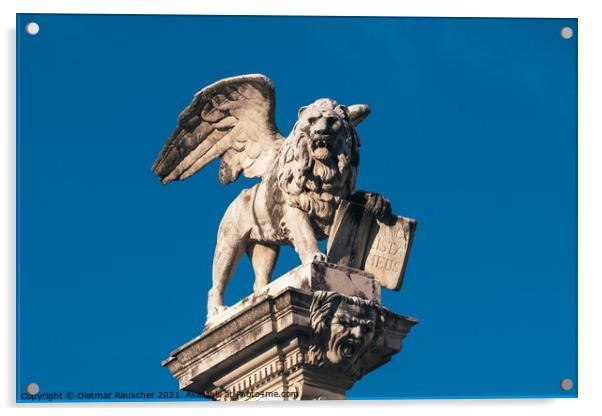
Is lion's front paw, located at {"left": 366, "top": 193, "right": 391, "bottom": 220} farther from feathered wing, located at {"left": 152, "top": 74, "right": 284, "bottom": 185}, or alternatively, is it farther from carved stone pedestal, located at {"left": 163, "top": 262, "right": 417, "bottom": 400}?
feathered wing, located at {"left": 152, "top": 74, "right": 284, "bottom": 185}

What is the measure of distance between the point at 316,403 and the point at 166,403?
1.51m

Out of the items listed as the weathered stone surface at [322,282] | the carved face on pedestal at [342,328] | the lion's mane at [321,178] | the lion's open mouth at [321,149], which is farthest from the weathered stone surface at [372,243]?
the carved face on pedestal at [342,328]

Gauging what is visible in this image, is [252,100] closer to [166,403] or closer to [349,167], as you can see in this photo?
[349,167]

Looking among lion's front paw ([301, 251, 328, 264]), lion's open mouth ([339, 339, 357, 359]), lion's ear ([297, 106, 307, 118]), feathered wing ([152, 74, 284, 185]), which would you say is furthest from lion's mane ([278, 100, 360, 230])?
lion's open mouth ([339, 339, 357, 359])

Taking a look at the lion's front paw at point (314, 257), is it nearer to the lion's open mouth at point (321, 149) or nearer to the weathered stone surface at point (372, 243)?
the weathered stone surface at point (372, 243)

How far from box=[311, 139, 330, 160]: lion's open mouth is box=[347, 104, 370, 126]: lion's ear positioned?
3.13 ft

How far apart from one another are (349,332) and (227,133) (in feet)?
12.3

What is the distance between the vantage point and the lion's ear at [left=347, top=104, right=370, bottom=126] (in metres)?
31.1

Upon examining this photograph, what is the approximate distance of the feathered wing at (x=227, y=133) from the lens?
3153 cm

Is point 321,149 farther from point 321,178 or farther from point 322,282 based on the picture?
point 322,282

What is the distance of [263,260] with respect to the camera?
31.0 metres

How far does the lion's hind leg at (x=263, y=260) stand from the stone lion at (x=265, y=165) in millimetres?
10

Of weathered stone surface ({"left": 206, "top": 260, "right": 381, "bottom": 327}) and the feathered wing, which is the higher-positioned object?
the feathered wing

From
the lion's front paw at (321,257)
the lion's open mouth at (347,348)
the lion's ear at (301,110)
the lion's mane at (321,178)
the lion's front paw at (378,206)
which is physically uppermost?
the lion's ear at (301,110)
